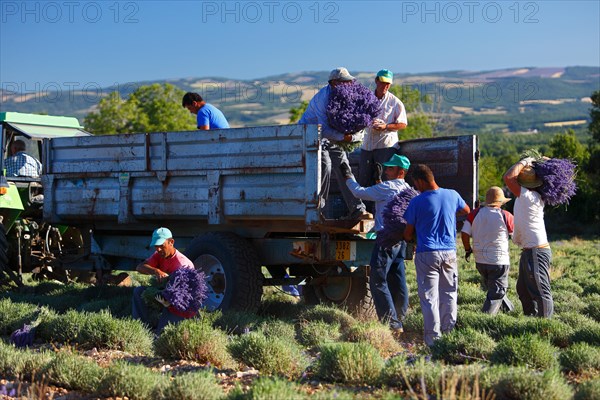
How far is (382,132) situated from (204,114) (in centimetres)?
226

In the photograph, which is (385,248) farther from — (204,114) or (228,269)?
(204,114)

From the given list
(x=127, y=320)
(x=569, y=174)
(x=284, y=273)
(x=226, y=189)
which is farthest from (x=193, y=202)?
(x=569, y=174)

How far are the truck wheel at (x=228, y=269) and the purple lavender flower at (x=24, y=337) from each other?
1955 mm

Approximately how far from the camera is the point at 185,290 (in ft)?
27.8

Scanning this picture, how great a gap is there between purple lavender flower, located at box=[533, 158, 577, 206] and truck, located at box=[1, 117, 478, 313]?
0.88 metres

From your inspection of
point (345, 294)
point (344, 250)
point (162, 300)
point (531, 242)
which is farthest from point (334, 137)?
point (162, 300)

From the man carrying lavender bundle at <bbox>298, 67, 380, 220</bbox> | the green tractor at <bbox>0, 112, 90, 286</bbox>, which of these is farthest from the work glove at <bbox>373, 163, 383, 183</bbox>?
the green tractor at <bbox>0, 112, 90, 286</bbox>

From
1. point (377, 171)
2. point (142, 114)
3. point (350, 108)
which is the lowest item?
point (377, 171)

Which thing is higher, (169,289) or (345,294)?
(169,289)

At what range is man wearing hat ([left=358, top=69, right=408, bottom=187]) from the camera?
10.6 metres

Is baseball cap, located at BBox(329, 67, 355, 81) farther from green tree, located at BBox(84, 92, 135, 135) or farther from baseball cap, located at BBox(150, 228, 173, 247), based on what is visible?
green tree, located at BBox(84, 92, 135, 135)

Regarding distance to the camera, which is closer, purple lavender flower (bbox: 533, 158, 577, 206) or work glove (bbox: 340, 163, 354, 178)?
purple lavender flower (bbox: 533, 158, 577, 206)

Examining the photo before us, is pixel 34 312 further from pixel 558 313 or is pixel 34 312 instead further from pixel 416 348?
pixel 558 313

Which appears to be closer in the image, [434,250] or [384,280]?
[434,250]
